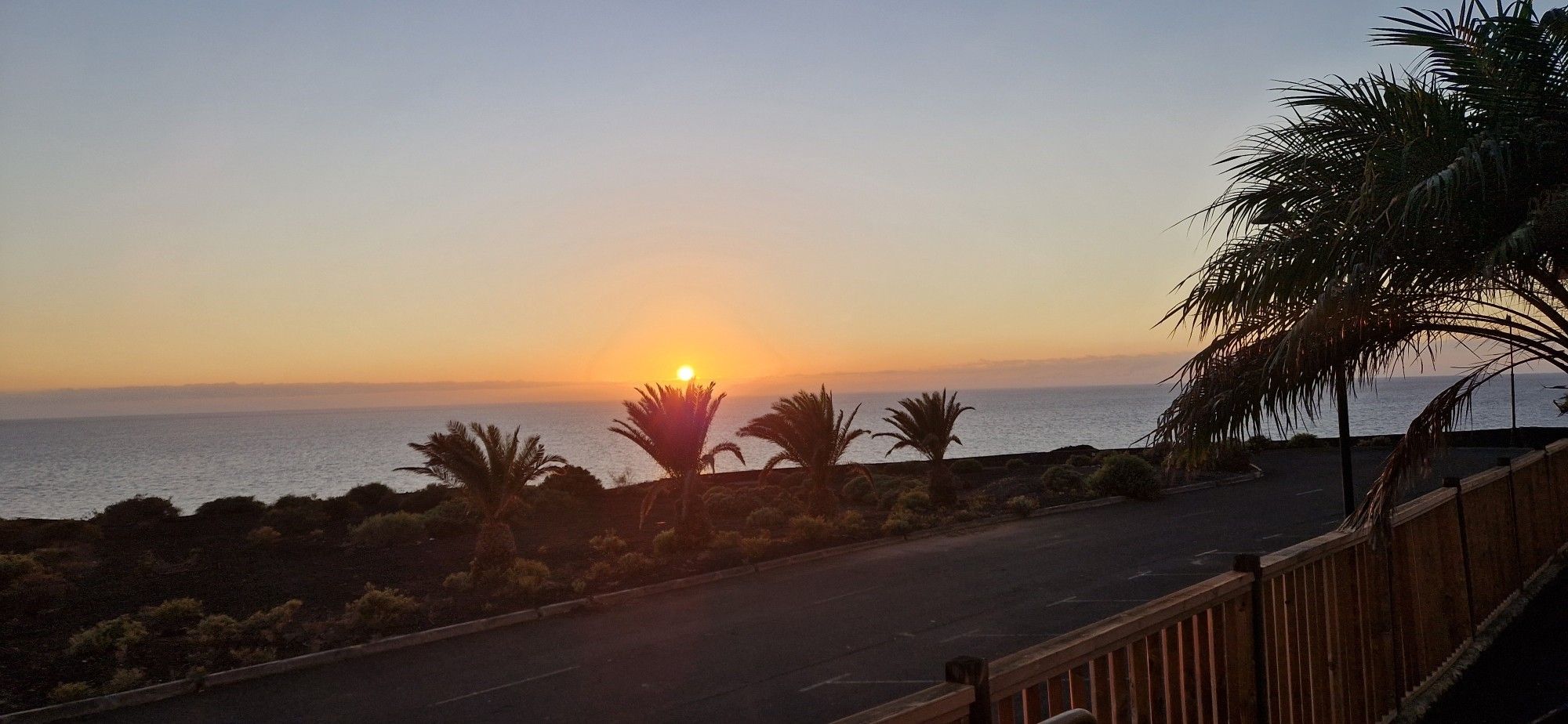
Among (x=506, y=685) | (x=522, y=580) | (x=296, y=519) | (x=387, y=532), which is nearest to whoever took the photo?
(x=506, y=685)

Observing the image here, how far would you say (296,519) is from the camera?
3014cm

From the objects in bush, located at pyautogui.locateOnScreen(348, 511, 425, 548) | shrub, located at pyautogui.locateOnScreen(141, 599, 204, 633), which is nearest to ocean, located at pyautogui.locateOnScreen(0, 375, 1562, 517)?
bush, located at pyautogui.locateOnScreen(348, 511, 425, 548)

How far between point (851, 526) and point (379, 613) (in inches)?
474

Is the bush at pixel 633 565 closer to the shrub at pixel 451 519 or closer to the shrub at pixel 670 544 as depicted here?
the shrub at pixel 670 544

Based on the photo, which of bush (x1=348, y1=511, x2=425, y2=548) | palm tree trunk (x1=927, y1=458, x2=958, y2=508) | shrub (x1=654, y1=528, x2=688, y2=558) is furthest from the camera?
palm tree trunk (x1=927, y1=458, x2=958, y2=508)

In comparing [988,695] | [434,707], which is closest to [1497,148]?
[988,695]

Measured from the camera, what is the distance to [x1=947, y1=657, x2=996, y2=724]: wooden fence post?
3080mm

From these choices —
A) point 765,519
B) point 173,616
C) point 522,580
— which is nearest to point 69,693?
point 173,616

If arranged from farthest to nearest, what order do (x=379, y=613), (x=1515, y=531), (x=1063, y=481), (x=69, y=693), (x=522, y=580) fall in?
1. (x=1063, y=481)
2. (x=522, y=580)
3. (x=379, y=613)
4. (x=69, y=693)
5. (x=1515, y=531)

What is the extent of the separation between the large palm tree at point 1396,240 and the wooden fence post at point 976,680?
14.2 feet

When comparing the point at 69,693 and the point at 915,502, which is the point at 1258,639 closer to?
the point at 69,693

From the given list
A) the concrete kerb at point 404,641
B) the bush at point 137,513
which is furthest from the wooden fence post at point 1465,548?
the bush at point 137,513

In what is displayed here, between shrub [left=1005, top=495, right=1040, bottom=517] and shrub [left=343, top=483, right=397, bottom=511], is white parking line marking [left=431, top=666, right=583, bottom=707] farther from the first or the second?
shrub [left=343, top=483, right=397, bottom=511]

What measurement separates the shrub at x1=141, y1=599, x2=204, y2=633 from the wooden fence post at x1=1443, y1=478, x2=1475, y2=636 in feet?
59.1
